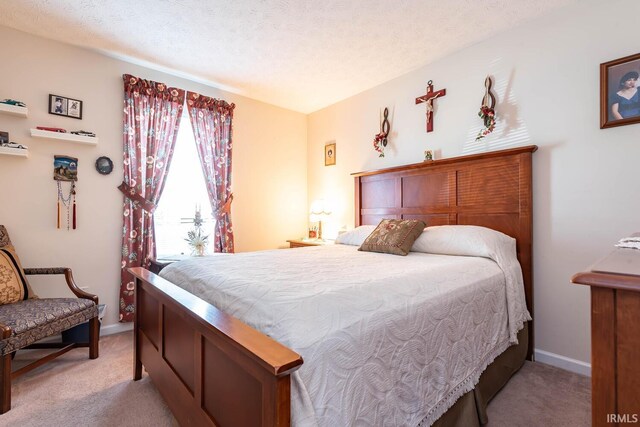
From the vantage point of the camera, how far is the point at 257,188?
13.2 ft

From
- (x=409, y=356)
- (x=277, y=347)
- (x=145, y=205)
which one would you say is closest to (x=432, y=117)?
(x=409, y=356)

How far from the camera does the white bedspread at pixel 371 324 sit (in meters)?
0.91

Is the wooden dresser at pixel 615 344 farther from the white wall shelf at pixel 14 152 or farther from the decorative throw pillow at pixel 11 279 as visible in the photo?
the white wall shelf at pixel 14 152

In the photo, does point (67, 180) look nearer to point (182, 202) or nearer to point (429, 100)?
point (182, 202)

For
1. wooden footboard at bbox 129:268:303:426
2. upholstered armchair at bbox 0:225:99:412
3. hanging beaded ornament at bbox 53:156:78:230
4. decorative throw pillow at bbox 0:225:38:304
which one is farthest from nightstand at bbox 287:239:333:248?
decorative throw pillow at bbox 0:225:38:304

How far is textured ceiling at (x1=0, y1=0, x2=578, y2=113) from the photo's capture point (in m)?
2.22

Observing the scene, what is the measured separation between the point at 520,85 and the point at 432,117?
780 mm

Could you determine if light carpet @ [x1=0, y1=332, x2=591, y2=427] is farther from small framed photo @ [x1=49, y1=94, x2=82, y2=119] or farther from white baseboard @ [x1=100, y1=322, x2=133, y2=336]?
small framed photo @ [x1=49, y1=94, x2=82, y2=119]

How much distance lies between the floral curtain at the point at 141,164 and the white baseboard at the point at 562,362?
363 cm

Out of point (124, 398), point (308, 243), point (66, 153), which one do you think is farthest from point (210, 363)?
point (66, 153)

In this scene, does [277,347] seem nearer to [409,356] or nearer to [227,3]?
[409,356]

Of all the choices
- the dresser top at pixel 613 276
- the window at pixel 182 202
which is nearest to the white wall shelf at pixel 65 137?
the window at pixel 182 202

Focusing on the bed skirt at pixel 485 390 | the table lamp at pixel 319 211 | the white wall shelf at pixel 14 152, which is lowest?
the bed skirt at pixel 485 390

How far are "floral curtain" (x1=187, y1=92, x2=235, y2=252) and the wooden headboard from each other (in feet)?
5.82
